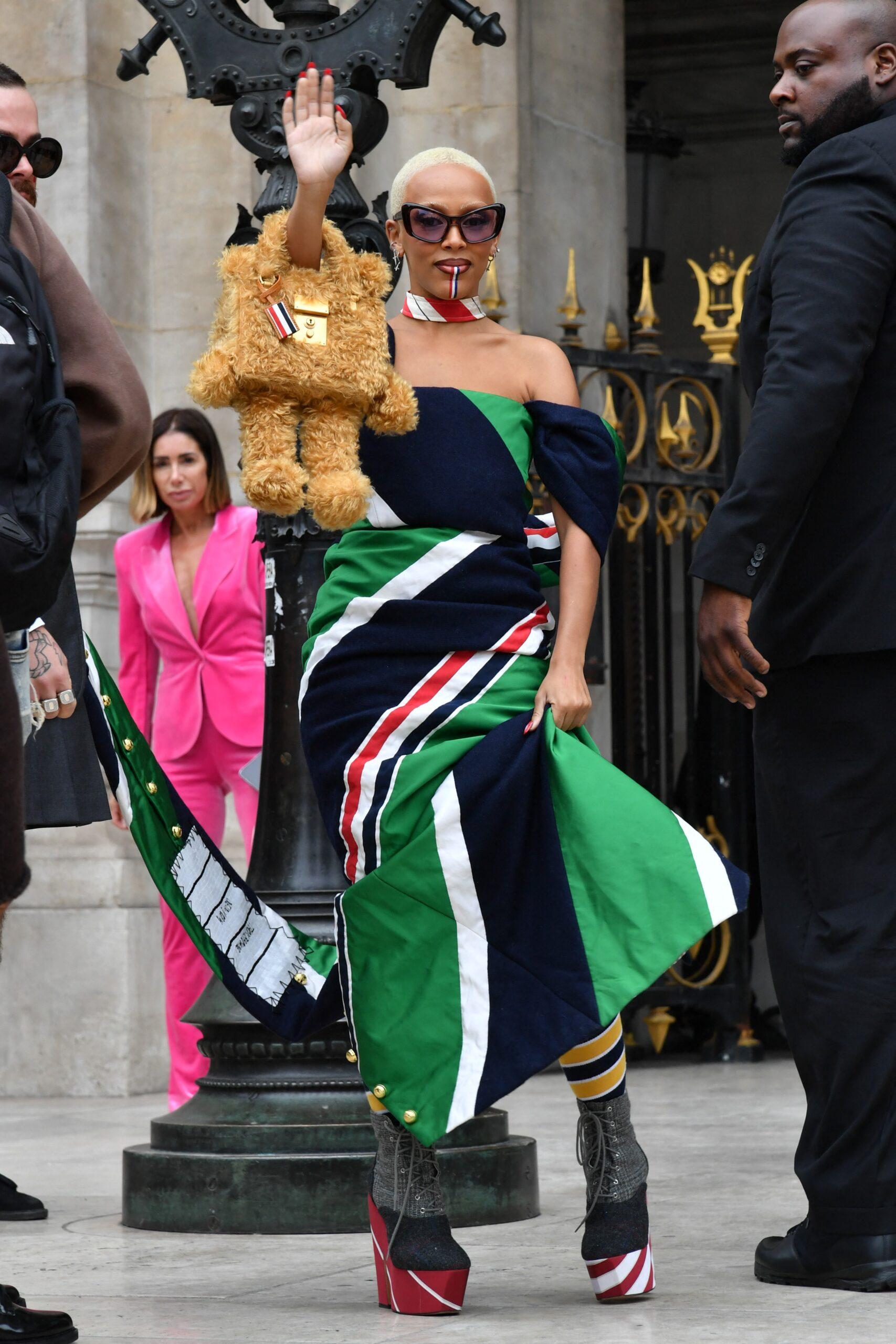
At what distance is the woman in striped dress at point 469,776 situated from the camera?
3.79m

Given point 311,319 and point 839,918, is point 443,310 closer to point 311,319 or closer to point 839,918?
point 311,319

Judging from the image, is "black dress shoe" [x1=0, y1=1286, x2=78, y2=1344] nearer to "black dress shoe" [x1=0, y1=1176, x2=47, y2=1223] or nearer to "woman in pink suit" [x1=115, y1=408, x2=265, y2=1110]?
"black dress shoe" [x1=0, y1=1176, x2=47, y2=1223]

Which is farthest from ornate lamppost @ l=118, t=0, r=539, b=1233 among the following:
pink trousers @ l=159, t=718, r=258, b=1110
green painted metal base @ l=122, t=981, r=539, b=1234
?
pink trousers @ l=159, t=718, r=258, b=1110

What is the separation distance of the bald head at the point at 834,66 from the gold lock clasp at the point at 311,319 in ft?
2.92

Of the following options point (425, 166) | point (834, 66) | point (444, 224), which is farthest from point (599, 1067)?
point (834, 66)

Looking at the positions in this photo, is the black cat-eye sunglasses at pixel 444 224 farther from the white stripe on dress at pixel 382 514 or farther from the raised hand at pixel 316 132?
the white stripe on dress at pixel 382 514

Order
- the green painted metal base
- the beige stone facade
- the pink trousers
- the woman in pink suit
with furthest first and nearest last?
the beige stone facade, the woman in pink suit, the pink trousers, the green painted metal base

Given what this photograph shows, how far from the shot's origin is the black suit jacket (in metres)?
3.84

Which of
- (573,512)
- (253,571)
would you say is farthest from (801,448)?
(253,571)

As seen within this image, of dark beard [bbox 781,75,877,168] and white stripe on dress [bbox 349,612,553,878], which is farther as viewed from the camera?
dark beard [bbox 781,75,877,168]

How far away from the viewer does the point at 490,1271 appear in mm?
4238

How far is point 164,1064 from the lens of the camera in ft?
25.1

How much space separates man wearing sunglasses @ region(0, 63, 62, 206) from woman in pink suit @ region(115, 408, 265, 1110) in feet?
8.77

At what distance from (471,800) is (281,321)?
0.95 meters
